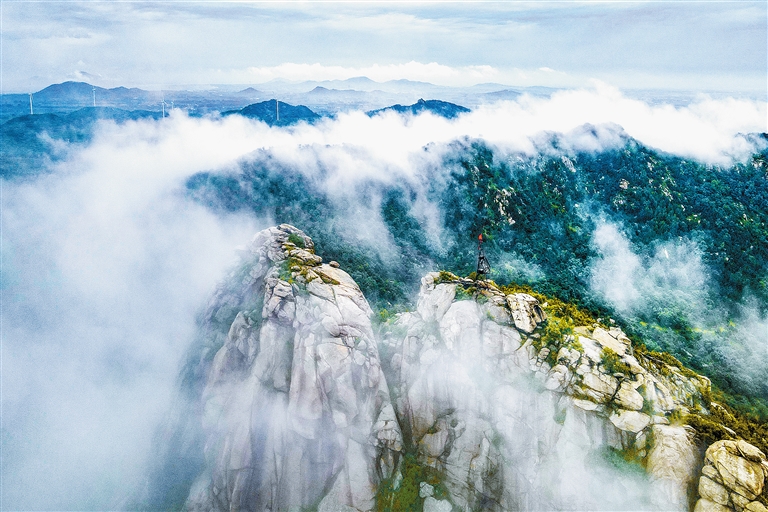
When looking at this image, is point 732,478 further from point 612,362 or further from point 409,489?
point 409,489

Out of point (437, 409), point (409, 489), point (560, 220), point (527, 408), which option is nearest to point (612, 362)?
point (527, 408)

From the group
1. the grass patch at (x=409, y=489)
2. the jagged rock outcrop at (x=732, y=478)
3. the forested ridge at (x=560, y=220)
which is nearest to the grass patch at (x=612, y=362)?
the jagged rock outcrop at (x=732, y=478)

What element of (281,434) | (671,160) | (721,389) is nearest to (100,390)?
(281,434)

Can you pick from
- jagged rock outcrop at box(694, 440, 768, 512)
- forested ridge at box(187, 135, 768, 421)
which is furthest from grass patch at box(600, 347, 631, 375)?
forested ridge at box(187, 135, 768, 421)

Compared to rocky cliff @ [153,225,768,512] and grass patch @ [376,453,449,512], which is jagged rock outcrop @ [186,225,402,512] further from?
grass patch @ [376,453,449,512]

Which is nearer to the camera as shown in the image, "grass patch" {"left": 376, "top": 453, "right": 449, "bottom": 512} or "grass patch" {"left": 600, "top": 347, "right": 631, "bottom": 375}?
"grass patch" {"left": 600, "top": 347, "right": 631, "bottom": 375}
